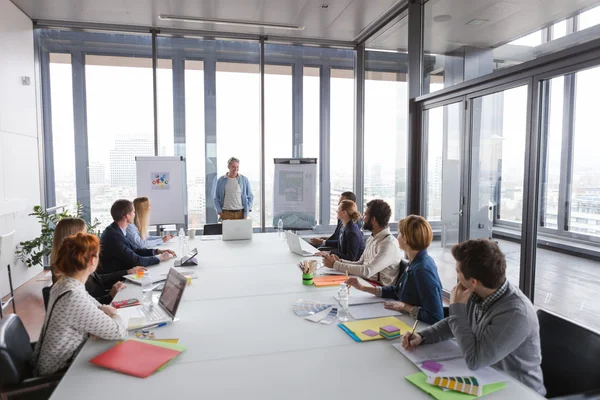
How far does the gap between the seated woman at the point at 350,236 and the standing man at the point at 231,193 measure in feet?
8.52

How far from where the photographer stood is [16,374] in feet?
5.31

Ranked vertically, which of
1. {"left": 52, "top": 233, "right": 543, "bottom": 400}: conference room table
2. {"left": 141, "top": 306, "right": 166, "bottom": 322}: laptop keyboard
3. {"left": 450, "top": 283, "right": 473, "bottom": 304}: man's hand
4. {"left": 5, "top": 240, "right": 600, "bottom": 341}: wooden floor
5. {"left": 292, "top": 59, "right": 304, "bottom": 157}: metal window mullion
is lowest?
{"left": 5, "top": 240, "right": 600, "bottom": 341}: wooden floor

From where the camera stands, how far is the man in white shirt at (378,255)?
298 centimetres

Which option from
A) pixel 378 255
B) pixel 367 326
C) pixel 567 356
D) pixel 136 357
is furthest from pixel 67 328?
pixel 567 356

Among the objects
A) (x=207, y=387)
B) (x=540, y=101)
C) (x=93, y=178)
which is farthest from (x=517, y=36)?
(x=93, y=178)

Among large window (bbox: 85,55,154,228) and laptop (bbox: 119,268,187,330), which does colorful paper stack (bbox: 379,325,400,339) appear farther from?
large window (bbox: 85,55,154,228)

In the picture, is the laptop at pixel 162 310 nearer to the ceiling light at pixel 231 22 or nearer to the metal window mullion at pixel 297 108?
the ceiling light at pixel 231 22

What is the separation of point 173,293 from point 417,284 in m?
1.32

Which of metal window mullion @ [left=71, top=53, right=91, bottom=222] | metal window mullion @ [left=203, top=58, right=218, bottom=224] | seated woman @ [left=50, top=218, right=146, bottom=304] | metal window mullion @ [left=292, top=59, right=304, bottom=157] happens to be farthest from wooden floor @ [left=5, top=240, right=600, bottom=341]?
metal window mullion @ [left=292, top=59, right=304, bottom=157]

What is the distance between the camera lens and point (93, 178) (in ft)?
21.3

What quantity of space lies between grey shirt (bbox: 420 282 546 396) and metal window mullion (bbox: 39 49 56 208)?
6620mm

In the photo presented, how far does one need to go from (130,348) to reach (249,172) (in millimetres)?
5290

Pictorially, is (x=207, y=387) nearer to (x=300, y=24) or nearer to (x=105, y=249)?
(x=105, y=249)

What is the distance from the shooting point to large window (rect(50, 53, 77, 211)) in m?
6.30
